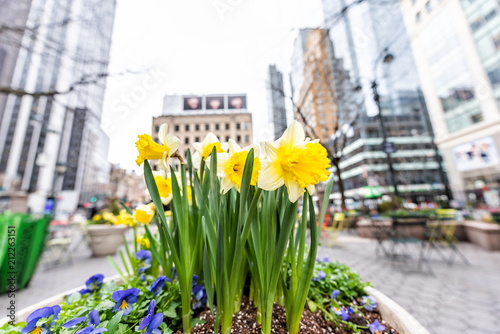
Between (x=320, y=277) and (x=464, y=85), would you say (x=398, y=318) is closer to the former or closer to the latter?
Result: (x=320, y=277)

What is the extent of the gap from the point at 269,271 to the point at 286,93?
1.81m

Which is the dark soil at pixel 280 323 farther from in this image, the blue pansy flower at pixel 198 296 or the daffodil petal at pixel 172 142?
the daffodil petal at pixel 172 142

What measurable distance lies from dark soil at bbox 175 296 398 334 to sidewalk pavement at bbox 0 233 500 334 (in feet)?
4.45

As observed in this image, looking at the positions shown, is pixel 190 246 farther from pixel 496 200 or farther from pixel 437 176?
pixel 437 176

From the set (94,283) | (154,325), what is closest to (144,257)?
(94,283)

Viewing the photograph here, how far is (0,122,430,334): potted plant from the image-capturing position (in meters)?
0.58

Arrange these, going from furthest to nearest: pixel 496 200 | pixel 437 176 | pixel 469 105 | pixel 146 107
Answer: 1. pixel 437 176
2. pixel 469 105
3. pixel 496 200
4. pixel 146 107

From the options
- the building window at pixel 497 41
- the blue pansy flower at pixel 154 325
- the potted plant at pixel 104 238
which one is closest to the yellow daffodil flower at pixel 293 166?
the blue pansy flower at pixel 154 325

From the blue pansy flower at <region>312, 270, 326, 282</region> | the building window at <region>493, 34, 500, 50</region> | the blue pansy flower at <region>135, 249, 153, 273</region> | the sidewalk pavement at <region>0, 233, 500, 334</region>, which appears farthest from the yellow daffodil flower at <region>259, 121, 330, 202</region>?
the building window at <region>493, 34, 500, 50</region>

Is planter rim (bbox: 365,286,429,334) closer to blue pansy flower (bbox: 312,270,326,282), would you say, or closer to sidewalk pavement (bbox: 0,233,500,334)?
blue pansy flower (bbox: 312,270,326,282)

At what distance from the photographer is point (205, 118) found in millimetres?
1516

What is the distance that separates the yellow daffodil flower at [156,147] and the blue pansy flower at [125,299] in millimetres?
435

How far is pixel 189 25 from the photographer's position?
2078 mm

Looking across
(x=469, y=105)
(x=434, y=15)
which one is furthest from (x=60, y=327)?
(x=434, y=15)
